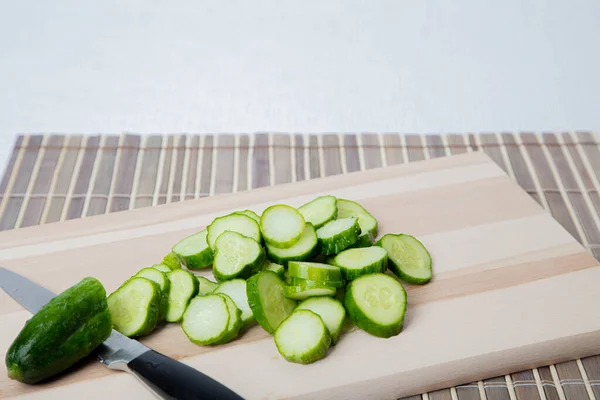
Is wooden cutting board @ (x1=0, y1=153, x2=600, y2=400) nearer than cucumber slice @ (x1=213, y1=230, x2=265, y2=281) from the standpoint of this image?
Yes

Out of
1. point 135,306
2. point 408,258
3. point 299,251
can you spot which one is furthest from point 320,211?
point 135,306

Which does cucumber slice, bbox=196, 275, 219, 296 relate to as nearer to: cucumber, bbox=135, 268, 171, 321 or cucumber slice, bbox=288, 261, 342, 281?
cucumber, bbox=135, 268, 171, 321

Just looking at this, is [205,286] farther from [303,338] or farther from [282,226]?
[303,338]

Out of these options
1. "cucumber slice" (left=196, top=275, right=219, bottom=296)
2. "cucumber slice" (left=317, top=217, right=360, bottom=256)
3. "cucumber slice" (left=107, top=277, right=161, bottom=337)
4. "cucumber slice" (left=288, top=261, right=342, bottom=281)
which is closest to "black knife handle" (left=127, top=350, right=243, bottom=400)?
"cucumber slice" (left=107, top=277, right=161, bottom=337)

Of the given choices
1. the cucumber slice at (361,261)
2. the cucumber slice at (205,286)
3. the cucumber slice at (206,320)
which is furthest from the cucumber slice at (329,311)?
the cucumber slice at (205,286)

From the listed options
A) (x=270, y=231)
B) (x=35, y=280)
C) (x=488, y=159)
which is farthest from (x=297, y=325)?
(x=488, y=159)
